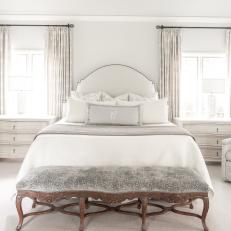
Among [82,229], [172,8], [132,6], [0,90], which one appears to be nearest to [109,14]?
[132,6]

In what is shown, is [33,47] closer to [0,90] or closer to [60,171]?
[0,90]

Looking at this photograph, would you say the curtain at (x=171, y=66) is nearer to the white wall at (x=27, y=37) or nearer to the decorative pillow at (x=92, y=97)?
the decorative pillow at (x=92, y=97)

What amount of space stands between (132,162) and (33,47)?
3.34 metres

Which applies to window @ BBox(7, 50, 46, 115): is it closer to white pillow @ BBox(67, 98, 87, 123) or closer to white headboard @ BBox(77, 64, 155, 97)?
white headboard @ BBox(77, 64, 155, 97)

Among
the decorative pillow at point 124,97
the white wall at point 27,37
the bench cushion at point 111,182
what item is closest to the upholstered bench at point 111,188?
the bench cushion at point 111,182

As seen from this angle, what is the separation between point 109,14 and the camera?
6035 millimetres

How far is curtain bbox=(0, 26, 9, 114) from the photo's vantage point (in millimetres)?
6105

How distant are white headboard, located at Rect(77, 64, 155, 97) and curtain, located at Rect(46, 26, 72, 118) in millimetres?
291

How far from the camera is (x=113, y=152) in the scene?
12.7 feet

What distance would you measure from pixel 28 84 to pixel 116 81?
5.16ft

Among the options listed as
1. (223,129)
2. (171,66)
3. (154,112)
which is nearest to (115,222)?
(154,112)

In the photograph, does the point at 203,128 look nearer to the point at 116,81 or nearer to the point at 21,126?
the point at 116,81

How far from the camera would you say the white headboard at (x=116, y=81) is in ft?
20.1

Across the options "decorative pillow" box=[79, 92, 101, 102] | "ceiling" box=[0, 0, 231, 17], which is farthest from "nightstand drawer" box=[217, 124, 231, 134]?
"decorative pillow" box=[79, 92, 101, 102]
